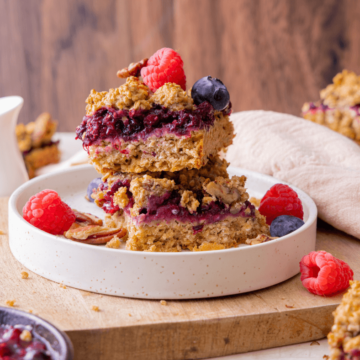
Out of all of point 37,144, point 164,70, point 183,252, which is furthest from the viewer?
point 37,144

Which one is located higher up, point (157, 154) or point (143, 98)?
point (143, 98)

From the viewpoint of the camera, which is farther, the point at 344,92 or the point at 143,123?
the point at 344,92

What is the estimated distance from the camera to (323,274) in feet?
5.58

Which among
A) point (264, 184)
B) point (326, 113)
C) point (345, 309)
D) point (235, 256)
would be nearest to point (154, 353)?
point (235, 256)

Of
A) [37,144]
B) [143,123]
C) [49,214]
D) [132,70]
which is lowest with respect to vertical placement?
[37,144]

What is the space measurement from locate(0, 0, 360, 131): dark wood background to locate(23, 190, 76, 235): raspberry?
11.2 ft

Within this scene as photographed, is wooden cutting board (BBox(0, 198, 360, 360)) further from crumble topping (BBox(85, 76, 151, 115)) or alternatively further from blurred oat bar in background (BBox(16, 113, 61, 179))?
blurred oat bar in background (BBox(16, 113, 61, 179))

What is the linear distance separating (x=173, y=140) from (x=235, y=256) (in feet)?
1.61

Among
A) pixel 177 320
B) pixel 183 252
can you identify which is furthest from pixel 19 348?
pixel 183 252

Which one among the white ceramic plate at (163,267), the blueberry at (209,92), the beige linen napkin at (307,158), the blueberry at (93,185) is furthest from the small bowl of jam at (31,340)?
the beige linen napkin at (307,158)

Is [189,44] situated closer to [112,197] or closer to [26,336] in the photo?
[112,197]

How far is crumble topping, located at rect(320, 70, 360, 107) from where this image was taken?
3174 mm

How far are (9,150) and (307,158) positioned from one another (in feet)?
5.47

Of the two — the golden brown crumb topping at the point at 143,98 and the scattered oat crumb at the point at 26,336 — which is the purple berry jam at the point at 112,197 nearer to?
the golden brown crumb topping at the point at 143,98
